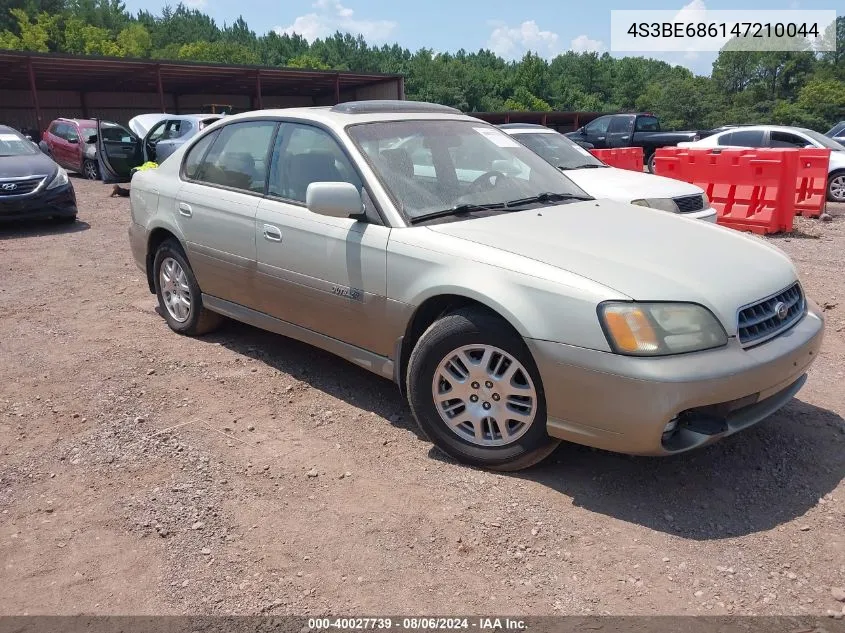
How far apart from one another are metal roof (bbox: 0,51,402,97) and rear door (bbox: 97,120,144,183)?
29.1 feet

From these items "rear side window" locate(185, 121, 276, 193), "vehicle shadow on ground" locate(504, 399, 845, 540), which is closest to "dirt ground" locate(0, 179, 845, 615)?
"vehicle shadow on ground" locate(504, 399, 845, 540)

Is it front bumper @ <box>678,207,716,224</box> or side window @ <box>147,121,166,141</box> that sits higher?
side window @ <box>147,121,166,141</box>

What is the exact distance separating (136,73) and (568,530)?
29668mm

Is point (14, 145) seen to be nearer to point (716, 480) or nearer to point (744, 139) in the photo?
point (716, 480)

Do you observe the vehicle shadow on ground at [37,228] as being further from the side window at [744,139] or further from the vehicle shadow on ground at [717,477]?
the side window at [744,139]

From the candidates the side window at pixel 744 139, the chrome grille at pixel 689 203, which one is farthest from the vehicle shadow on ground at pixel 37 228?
the side window at pixel 744 139

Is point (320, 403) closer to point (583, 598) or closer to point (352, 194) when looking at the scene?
point (352, 194)

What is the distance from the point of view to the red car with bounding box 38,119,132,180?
16422 mm

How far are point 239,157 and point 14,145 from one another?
26.4ft

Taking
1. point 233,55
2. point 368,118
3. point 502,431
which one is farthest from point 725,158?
point 233,55

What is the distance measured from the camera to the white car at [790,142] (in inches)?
512

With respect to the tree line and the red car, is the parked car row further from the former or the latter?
the tree line

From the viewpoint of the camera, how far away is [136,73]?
27828 mm

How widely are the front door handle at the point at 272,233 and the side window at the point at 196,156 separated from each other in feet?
3.53
